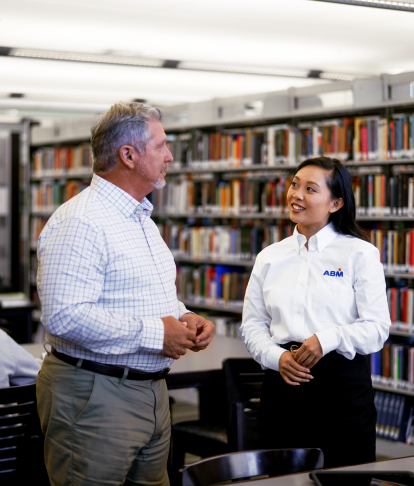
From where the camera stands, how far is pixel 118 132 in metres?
1.97

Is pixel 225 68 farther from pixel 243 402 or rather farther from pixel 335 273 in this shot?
pixel 335 273

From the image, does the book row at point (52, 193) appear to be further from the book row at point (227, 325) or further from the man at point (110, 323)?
the man at point (110, 323)

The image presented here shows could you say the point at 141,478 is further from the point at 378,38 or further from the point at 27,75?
the point at 27,75

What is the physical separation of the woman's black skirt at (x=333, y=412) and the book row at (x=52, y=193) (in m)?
5.63

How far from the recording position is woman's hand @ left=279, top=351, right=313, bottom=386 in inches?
87.7

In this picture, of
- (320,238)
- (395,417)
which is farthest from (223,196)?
(320,238)

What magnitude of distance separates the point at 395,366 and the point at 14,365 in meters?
2.94

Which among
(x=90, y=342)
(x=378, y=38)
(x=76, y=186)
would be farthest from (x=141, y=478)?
(x=378, y=38)

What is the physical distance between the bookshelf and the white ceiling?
982mm

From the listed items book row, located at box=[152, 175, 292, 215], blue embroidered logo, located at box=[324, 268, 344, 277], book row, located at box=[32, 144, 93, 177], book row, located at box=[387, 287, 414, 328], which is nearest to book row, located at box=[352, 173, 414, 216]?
book row, located at box=[387, 287, 414, 328]

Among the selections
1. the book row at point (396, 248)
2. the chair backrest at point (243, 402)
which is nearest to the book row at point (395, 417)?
the book row at point (396, 248)

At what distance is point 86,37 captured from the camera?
7465 mm

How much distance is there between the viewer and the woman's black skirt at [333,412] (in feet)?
7.44

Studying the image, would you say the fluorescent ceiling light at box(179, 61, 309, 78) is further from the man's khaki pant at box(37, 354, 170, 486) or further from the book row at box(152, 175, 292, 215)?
the man's khaki pant at box(37, 354, 170, 486)
